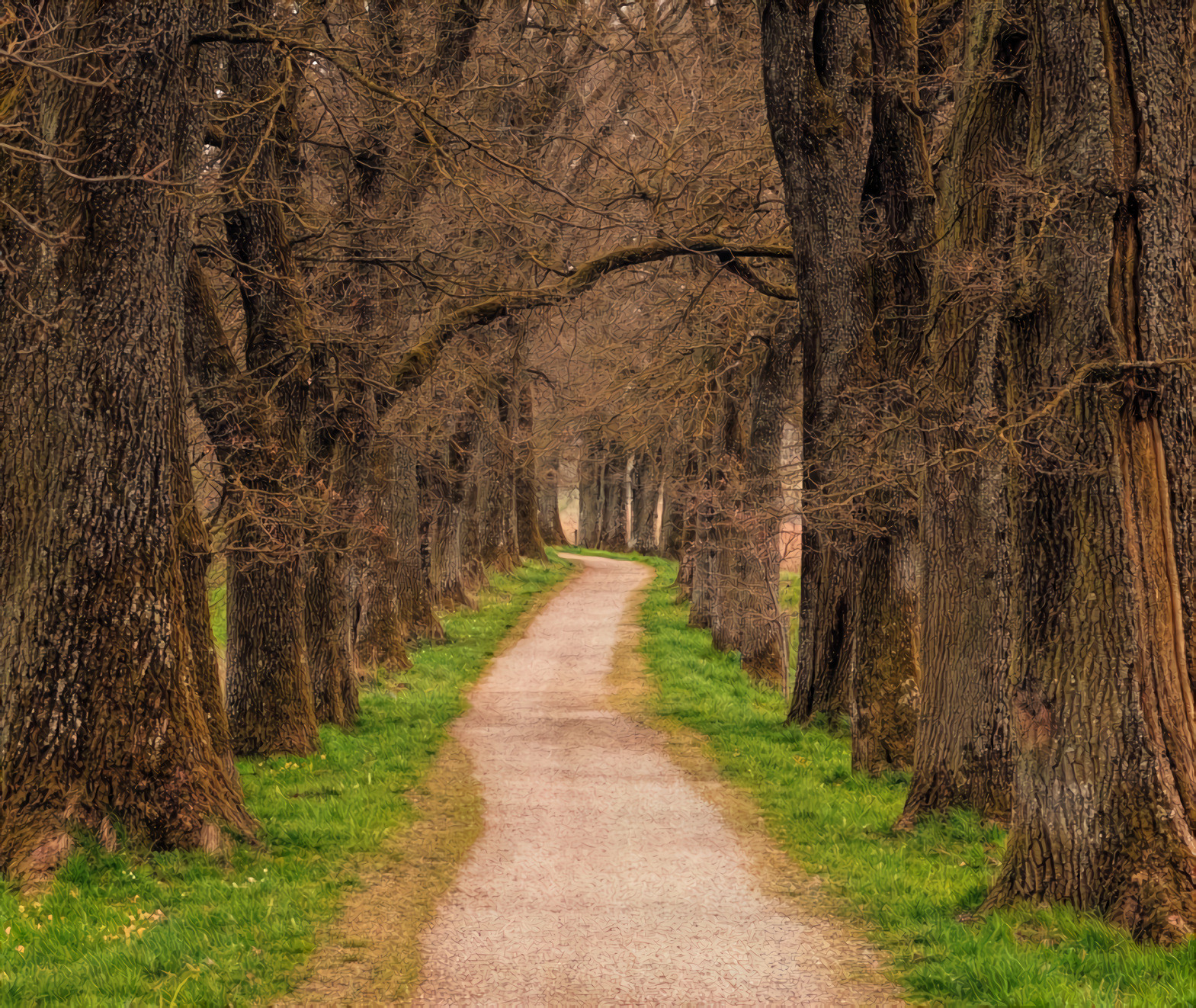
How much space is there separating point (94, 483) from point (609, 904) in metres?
4.15

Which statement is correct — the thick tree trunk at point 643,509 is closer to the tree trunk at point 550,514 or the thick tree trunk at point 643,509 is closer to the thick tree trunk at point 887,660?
the tree trunk at point 550,514

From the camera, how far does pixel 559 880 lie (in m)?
6.91

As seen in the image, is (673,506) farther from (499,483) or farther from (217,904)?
(217,904)

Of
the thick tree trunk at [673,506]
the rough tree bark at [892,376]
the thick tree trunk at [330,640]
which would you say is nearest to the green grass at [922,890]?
the rough tree bark at [892,376]

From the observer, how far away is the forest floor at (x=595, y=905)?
517cm

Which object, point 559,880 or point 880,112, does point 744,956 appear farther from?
point 880,112

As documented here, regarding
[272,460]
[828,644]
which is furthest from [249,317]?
[828,644]

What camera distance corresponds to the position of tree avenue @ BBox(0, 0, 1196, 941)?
553 centimetres

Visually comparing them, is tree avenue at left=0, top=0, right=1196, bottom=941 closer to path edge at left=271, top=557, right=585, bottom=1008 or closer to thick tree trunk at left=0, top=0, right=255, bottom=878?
thick tree trunk at left=0, top=0, right=255, bottom=878

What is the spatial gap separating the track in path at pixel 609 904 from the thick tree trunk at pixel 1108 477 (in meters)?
1.40

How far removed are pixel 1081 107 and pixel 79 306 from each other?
237 inches

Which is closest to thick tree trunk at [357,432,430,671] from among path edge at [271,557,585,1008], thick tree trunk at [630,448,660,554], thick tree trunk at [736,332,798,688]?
path edge at [271,557,585,1008]

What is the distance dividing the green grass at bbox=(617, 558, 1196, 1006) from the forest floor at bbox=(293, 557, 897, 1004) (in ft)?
0.90

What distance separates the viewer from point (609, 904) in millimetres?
6434
